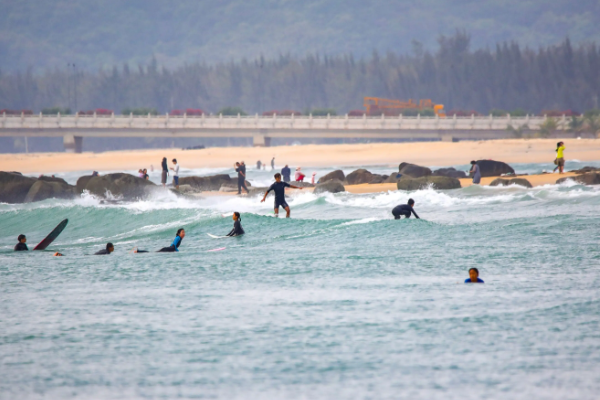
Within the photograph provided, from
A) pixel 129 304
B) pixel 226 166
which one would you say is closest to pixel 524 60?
pixel 226 166

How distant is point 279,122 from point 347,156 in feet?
42.1

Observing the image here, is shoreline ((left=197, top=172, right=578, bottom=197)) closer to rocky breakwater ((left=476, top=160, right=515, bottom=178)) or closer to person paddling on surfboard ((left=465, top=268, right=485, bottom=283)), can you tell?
rocky breakwater ((left=476, top=160, right=515, bottom=178))

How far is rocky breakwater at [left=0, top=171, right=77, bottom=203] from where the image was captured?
33938 mm

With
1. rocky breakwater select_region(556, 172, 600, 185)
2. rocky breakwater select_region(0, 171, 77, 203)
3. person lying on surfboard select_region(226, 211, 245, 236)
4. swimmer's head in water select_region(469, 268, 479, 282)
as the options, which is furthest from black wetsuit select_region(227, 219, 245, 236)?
rocky breakwater select_region(556, 172, 600, 185)

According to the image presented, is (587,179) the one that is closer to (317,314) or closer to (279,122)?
(317,314)


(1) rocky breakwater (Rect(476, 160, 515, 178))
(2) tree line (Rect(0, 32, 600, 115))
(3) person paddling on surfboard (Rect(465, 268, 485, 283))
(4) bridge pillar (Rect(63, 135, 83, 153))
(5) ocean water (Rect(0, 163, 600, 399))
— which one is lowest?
(5) ocean water (Rect(0, 163, 600, 399))

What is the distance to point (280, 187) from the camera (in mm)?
22188

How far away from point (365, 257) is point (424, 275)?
2575mm

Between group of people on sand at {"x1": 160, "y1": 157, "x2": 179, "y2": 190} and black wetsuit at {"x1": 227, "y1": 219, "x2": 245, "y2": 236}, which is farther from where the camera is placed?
group of people on sand at {"x1": 160, "y1": 157, "x2": 179, "y2": 190}

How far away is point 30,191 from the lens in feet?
112

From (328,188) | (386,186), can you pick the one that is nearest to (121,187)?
(328,188)

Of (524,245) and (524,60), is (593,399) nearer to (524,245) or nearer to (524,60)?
(524,245)

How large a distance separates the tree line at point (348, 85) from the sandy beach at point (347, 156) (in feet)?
213

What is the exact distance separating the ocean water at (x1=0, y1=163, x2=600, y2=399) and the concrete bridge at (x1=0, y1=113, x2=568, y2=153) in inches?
2217
